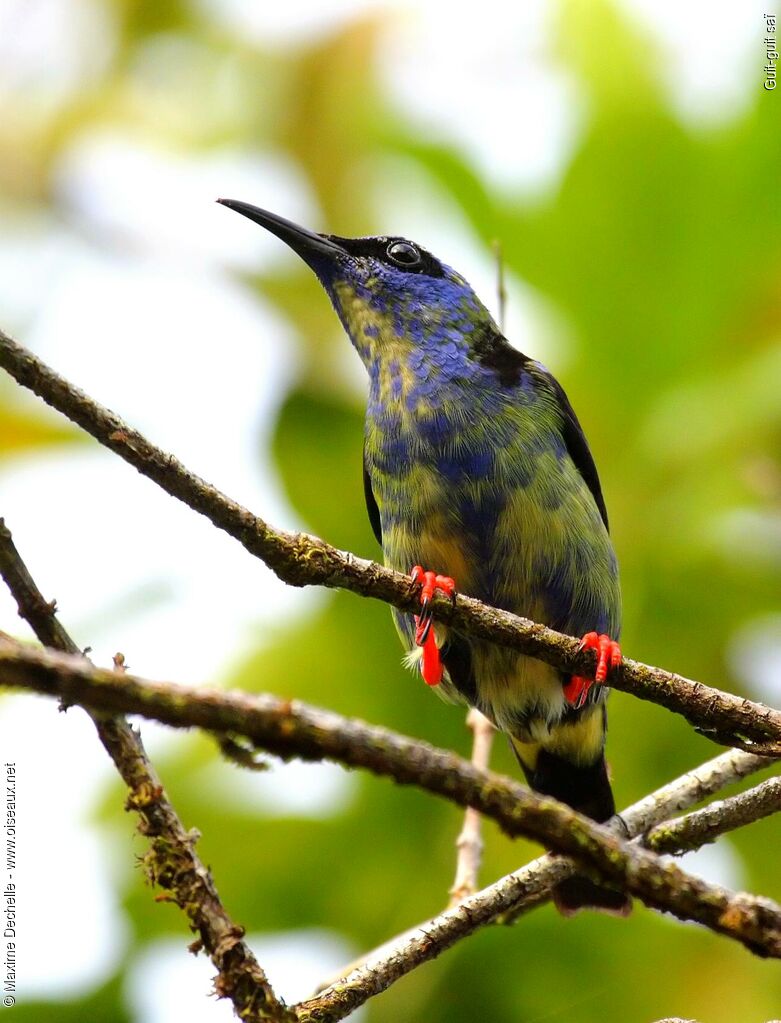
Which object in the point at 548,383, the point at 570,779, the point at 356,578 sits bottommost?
the point at 356,578

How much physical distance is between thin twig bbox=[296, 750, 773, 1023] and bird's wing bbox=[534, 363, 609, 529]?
2.25 metres

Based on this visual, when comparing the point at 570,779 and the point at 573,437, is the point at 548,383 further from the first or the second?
the point at 570,779

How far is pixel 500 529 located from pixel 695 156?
103 inches

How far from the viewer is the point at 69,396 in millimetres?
2920

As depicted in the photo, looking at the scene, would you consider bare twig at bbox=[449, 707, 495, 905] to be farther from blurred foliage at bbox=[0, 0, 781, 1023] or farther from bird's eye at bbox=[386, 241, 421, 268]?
bird's eye at bbox=[386, 241, 421, 268]

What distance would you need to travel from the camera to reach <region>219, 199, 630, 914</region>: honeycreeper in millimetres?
5176

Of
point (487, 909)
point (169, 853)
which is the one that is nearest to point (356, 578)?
point (487, 909)

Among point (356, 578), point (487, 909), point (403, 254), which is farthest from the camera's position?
A: point (403, 254)

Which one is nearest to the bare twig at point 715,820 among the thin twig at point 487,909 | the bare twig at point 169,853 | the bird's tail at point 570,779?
the thin twig at point 487,909

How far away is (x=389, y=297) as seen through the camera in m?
6.03

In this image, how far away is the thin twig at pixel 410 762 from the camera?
1.82 m

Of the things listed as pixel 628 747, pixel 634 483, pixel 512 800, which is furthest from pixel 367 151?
pixel 512 800

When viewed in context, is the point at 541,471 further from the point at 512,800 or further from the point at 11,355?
the point at 512,800

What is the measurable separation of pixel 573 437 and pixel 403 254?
4.41 feet
